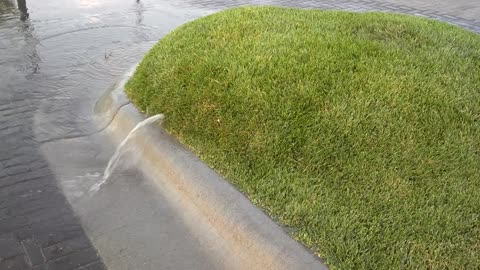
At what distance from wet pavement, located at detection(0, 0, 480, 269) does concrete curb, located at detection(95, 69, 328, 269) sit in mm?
133

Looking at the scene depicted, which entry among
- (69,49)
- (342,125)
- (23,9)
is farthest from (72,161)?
(23,9)

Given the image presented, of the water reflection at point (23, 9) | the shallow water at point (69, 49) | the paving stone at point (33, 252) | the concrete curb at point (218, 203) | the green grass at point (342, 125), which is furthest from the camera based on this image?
the water reflection at point (23, 9)

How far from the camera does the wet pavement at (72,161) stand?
3.45 metres

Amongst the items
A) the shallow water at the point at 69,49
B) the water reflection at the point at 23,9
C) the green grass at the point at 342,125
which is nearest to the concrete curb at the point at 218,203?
the green grass at the point at 342,125

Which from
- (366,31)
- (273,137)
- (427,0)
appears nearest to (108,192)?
(273,137)

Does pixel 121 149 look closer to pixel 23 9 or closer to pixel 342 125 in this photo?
pixel 342 125

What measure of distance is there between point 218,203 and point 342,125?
1184 mm

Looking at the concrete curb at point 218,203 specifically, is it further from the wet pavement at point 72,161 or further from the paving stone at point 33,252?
the paving stone at point 33,252

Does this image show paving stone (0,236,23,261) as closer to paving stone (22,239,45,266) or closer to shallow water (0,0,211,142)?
paving stone (22,239,45,266)

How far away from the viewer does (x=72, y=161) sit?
4566mm

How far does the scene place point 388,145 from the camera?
12.9 ft

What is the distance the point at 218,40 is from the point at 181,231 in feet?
7.88

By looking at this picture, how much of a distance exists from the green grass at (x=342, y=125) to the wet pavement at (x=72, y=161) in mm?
599

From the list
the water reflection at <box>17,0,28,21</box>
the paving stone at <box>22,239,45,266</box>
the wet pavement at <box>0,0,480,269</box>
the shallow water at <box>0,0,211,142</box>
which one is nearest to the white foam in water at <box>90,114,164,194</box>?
the wet pavement at <box>0,0,480,269</box>
